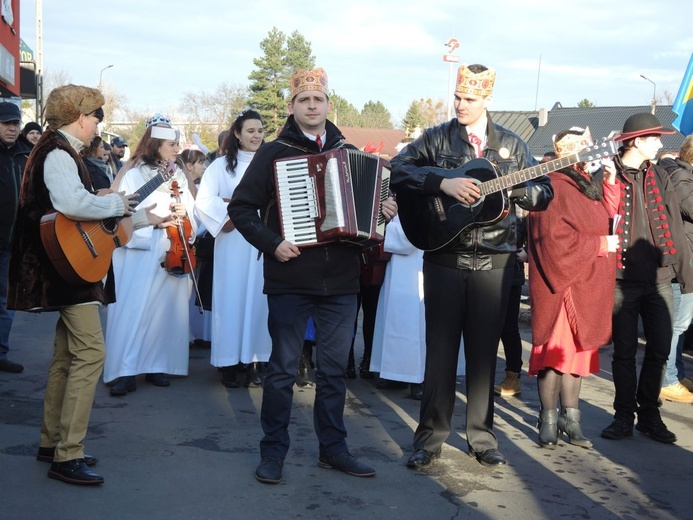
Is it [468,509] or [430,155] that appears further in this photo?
[430,155]

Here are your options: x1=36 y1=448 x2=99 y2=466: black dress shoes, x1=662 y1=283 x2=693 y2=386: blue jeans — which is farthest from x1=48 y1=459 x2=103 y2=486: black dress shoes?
x1=662 y1=283 x2=693 y2=386: blue jeans

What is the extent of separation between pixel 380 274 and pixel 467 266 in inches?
102

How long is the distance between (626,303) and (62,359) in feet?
12.9

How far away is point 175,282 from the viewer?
7660 millimetres

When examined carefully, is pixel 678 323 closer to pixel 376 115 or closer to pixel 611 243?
pixel 611 243

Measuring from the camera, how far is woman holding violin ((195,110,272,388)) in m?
7.53

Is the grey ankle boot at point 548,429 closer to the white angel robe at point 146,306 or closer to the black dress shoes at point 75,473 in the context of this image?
the black dress shoes at point 75,473

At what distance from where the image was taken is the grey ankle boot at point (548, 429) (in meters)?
6.02

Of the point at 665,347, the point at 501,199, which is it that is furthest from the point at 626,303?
the point at 501,199

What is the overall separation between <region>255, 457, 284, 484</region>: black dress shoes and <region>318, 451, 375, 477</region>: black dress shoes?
0.31 meters

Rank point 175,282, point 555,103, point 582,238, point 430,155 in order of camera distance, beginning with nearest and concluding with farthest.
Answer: point 430,155 → point 582,238 → point 175,282 → point 555,103

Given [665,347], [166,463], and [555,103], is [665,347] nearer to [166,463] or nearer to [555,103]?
[166,463]

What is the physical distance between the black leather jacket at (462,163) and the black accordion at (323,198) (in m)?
0.39

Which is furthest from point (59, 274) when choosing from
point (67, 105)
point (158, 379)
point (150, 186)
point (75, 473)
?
point (158, 379)
